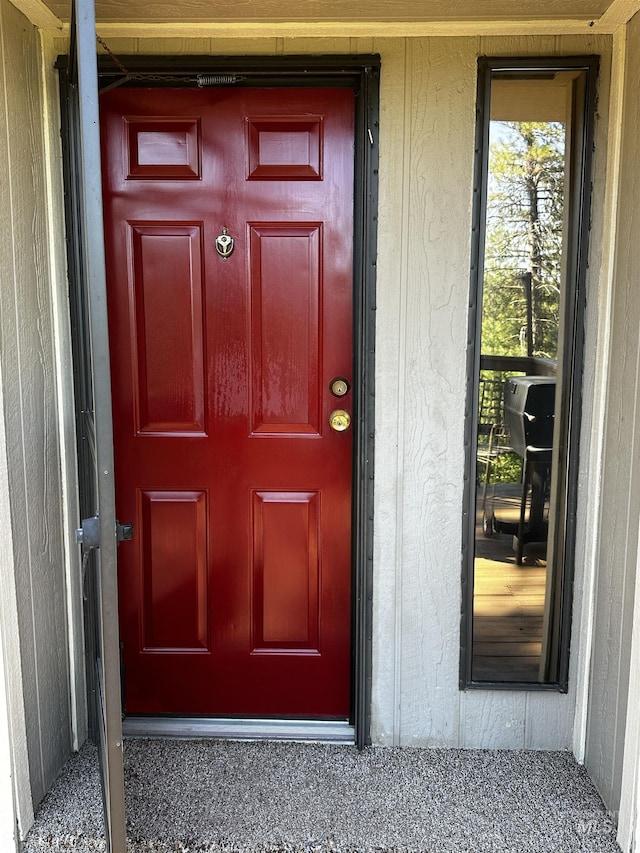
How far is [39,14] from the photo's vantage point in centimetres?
196

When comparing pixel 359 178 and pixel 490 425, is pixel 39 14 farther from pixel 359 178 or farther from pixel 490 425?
pixel 490 425

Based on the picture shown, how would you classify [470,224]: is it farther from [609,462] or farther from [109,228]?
[109,228]

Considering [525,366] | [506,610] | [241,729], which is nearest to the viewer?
[525,366]

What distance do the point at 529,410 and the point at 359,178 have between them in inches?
34.9

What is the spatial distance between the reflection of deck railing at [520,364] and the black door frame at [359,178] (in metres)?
0.36

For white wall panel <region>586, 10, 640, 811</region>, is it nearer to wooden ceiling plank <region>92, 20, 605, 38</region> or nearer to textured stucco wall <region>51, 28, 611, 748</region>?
textured stucco wall <region>51, 28, 611, 748</region>

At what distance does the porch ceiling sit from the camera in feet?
6.19

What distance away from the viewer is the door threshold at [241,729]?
2.34 meters

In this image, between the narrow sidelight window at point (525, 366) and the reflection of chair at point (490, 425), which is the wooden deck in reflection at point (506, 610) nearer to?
the narrow sidelight window at point (525, 366)

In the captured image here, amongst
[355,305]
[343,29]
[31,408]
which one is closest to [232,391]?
[355,305]

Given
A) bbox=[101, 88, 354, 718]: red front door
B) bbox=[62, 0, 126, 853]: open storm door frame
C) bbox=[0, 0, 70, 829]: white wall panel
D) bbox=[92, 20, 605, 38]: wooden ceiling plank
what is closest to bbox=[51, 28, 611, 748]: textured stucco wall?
bbox=[92, 20, 605, 38]: wooden ceiling plank

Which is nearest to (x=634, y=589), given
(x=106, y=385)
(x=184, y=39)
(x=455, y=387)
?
(x=455, y=387)

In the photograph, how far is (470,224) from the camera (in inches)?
82.5

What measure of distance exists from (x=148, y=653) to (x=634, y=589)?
1.57m
